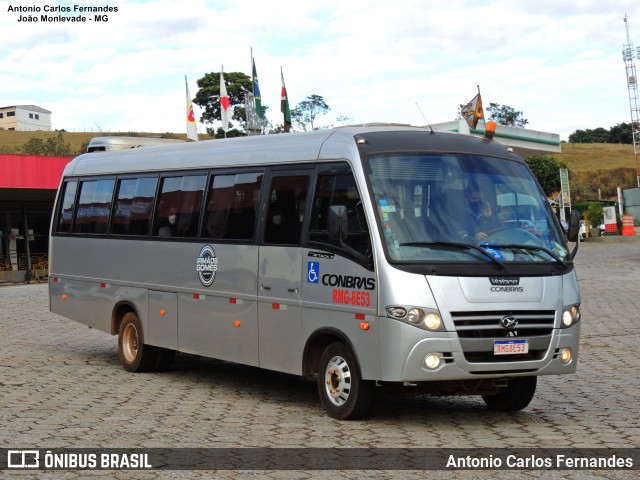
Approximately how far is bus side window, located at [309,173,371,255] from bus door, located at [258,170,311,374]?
0.26m

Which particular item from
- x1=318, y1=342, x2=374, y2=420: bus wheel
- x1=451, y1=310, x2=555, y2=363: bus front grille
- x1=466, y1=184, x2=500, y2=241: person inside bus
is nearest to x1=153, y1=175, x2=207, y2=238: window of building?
x1=318, y1=342, x2=374, y2=420: bus wheel

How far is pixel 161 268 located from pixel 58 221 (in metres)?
3.68

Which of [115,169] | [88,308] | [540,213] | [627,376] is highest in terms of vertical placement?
[115,169]

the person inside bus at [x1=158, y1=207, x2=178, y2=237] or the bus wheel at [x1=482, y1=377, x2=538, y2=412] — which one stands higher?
the person inside bus at [x1=158, y1=207, x2=178, y2=237]

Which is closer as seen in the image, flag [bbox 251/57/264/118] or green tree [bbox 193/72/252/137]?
flag [bbox 251/57/264/118]

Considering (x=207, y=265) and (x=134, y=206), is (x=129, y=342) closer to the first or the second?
(x=134, y=206)

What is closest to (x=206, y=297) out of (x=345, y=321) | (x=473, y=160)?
(x=345, y=321)

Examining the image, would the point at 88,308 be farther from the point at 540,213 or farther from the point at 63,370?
the point at 540,213

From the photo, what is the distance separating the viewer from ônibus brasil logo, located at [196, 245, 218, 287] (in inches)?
474

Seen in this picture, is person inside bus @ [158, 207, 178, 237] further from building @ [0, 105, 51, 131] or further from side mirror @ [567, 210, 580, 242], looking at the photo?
building @ [0, 105, 51, 131]

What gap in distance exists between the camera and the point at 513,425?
966cm

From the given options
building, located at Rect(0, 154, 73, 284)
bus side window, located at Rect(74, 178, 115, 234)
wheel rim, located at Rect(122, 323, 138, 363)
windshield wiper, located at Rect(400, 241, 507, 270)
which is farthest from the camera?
building, located at Rect(0, 154, 73, 284)

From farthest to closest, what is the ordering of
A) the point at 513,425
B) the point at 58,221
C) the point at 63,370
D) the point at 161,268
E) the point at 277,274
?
1. the point at 58,221
2. the point at 63,370
3. the point at 161,268
4. the point at 277,274
5. the point at 513,425

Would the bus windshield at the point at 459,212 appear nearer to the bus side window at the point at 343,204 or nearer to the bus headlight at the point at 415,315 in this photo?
the bus side window at the point at 343,204
